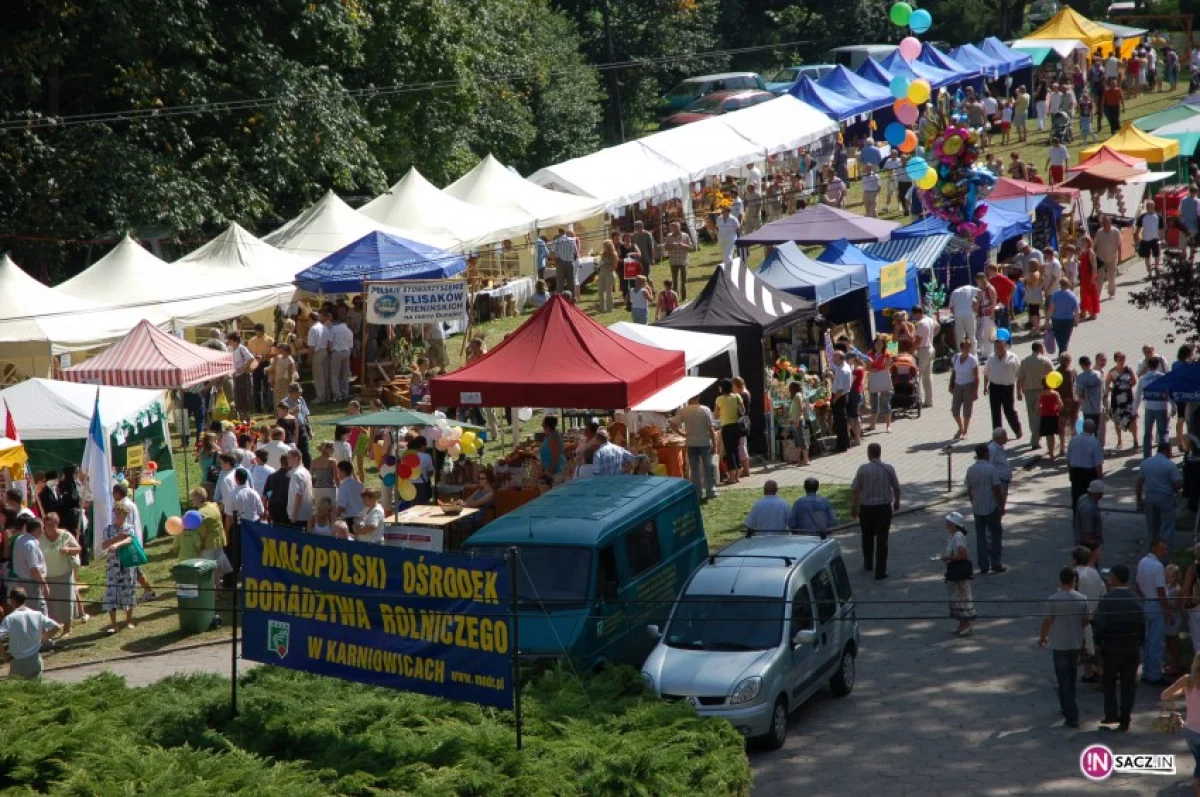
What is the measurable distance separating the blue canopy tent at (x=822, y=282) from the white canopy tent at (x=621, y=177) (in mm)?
9330

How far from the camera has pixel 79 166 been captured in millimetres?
32344

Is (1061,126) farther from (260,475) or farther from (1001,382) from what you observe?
(260,475)

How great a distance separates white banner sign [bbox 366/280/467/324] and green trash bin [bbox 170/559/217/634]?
299 inches

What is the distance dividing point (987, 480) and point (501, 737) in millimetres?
6681

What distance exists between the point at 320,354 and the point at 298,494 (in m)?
8.44

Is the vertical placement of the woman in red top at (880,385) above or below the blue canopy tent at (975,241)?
→ below

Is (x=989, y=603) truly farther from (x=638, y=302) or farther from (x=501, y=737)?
(x=638, y=302)

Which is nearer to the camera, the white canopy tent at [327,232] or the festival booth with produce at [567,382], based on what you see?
the festival booth with produce at [567,382]

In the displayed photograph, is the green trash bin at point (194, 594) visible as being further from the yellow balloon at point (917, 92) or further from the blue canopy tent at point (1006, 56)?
the blue canopy tent at point (1006, 56)

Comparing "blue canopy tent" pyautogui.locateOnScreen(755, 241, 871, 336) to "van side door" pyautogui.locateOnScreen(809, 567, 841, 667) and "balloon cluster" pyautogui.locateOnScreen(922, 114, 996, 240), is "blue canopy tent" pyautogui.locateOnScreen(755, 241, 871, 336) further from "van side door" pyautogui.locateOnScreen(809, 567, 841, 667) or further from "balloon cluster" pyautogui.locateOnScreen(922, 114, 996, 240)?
"van side door" pyautogui.locateOnScreen(809, 567, 841, 667)

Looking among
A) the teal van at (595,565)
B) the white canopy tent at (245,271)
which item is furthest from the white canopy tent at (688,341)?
the white canopy tent at (245,271)

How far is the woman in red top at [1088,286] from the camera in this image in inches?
1065

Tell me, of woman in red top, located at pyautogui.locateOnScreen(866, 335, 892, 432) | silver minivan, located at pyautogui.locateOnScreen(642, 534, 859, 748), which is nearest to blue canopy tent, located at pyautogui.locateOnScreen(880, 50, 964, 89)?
woman in red top, located at pyautogui.locateOnScreen(866, 335, 892, 432)

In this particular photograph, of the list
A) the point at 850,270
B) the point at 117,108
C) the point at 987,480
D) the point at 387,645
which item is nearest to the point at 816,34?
the point at 117,108
